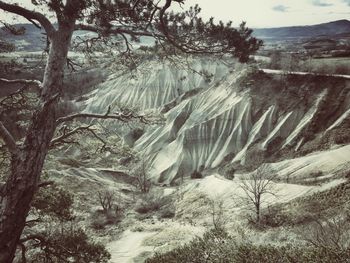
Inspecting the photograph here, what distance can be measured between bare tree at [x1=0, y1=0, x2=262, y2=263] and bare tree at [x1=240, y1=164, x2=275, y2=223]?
1914cm

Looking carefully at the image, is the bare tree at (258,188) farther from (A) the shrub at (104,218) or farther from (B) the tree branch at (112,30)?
(B) the tree branch at (112,30)

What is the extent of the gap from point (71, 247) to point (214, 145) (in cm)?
4302

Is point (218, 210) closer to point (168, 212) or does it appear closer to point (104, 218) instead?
point (168, 212)

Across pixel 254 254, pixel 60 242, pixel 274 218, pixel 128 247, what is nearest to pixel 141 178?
pixel 128 247

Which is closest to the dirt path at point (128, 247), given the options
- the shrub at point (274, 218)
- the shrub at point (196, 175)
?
the shrub at point (274, 218)

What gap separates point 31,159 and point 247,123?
44.4m

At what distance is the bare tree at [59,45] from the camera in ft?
17.5

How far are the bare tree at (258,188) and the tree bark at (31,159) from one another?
68.3 ft

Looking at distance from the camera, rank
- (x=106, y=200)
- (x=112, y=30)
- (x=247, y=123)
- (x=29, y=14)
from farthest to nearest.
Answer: (x=247, y=123)
(x=106, y=200)
(x=112, y=30)
(x=29, y=14)

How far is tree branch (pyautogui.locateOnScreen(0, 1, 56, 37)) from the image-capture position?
5.79 meters

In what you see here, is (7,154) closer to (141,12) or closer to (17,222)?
(17,222)

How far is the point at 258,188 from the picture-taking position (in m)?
25.8

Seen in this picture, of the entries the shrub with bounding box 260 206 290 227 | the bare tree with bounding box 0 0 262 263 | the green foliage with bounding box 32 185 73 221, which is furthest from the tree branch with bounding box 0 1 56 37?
the shrub with bounding box 260 206 290 227

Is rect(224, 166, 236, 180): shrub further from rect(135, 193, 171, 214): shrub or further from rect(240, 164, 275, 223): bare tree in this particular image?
rect(135, 193, 171, 214): shrub
